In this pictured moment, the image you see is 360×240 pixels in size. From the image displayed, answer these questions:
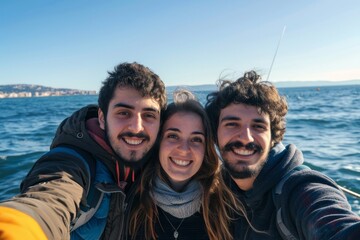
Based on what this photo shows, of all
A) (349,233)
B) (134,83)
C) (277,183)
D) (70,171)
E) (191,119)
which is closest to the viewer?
(349,233)

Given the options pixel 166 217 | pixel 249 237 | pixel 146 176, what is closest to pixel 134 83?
pixel 146 176

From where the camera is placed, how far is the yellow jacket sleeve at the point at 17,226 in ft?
4.25

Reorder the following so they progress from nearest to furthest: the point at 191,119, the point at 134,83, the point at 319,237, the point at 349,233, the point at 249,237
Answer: the point at 349,233 → the point at 319,237 → the point at 249,237 → the point at 134,83 → the point at 191,119

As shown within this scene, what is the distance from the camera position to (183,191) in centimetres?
339

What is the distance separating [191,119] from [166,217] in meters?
1.13

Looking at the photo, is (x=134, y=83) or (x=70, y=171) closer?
(x=70, y=171)

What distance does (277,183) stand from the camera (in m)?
2.60

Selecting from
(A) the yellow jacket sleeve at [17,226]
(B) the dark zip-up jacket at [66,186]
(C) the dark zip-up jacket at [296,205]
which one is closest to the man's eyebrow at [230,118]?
(C) the dark zip-up jacket at [296,205]

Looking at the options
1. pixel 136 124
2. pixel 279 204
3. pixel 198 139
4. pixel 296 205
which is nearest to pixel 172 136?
pixel 198 139

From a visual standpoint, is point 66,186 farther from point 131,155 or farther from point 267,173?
point 267,173

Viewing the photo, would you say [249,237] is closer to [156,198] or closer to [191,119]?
[156,198]

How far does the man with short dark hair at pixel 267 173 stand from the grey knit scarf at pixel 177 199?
0.48 metres

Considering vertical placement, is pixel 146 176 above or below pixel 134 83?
below

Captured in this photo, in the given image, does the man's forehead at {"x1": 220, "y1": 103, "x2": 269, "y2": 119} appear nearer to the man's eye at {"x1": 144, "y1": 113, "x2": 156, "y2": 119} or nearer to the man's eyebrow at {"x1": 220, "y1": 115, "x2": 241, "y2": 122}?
the man's eyebrow at {"x1": 220, "y1": 115, "x2": 241, "y2": 122}
